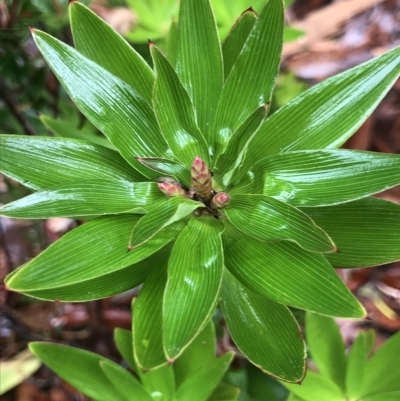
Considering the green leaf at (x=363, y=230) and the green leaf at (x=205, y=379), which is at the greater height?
the green leaf at (x=363, y=230)

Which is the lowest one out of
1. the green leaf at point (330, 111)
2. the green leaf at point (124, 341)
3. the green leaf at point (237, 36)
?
the green leaf at point (124, 341)

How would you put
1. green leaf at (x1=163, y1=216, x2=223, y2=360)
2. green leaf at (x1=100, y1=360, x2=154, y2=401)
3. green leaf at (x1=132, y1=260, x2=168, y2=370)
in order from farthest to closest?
1. green leaf at (x1=100, y1=360, x2=154, y2=401)
2. green leaf at (x1=132, y1=260, x2=168, y2=370)
3. green leaf at (x1=163, y1=216, x2=223, y2=360)

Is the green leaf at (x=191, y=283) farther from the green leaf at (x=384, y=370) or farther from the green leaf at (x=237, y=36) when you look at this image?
the green leaf at (x=384, y=370)

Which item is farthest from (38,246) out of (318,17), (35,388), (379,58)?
(318,17)

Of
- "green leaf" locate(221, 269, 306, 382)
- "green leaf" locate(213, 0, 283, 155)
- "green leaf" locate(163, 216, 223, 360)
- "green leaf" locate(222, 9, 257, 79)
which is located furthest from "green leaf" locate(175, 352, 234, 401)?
"green leaf" locate(222, 9, 257, 79)

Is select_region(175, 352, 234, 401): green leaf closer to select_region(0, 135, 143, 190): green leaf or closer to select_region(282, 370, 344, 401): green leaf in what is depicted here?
select_region(282, 370, 344, 401): green leaf

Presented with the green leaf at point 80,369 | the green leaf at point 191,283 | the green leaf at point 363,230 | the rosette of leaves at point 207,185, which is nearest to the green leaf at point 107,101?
the rosette of leaves at point 207,185

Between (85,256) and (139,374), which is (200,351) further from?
(85,256)
